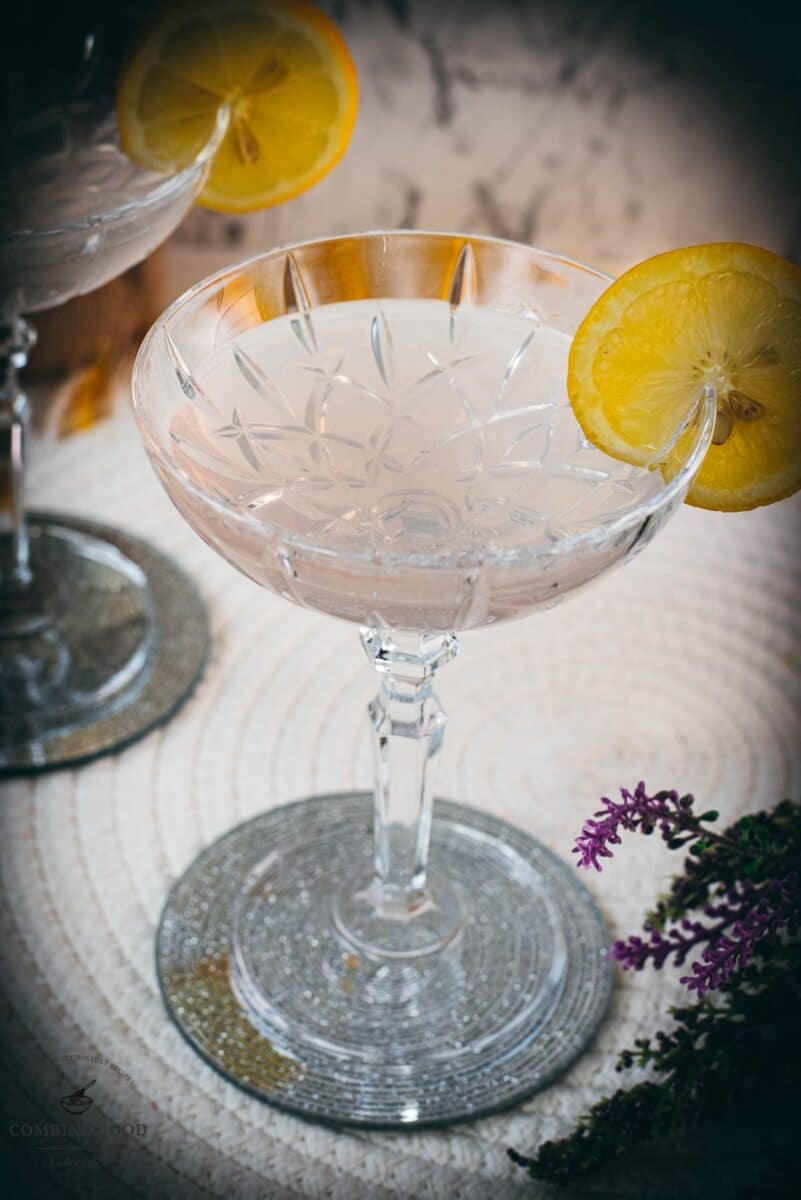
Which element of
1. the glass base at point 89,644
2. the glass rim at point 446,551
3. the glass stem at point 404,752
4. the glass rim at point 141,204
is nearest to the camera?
the glass rim at point 446,551

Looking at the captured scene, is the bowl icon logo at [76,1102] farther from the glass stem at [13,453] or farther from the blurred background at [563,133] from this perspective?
the blurred background at [563,133]

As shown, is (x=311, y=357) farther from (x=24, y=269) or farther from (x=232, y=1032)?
(x=232, y=1032)

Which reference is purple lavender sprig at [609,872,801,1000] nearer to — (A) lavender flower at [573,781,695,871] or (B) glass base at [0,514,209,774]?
(A) lavender flower at [573,781,695,871]

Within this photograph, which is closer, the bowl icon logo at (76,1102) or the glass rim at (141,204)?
the bowl icon logo at (76,1102)

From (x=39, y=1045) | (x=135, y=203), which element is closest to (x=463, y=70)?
(x=135, y=203)

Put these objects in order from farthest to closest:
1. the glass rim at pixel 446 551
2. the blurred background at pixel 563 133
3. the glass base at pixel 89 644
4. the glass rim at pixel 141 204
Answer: the blurred background at pixel 563 133
the glass base at pixel 89 644
the glass rim at pixel 141 204
the glass rim at pixel 446 551

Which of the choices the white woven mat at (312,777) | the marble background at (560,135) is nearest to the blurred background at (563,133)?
the marble background at (560,135)

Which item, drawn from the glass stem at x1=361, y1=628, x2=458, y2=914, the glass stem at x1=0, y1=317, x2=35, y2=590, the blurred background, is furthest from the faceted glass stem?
the blurred background
